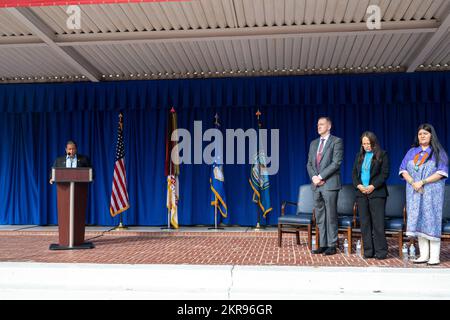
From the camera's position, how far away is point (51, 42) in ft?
22.2

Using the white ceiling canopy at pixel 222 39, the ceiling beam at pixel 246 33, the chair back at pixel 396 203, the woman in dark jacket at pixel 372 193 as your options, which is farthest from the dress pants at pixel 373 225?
the ceiling beam at pixel 246 33

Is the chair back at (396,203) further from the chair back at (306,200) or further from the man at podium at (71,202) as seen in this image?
the man at podium at (71,202)

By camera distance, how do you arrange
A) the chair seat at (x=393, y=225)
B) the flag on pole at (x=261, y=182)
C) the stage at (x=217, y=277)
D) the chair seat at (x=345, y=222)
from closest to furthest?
the stage at (x=217, y=277) < the chair seat at (x=393, y=225) < the chair seat at (x=345, y=222) < the flag on pole at (x=261, y=182)

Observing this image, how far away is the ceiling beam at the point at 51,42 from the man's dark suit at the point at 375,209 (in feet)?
14.9

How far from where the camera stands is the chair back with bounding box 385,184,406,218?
5719mm

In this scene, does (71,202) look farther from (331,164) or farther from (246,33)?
(246,33)

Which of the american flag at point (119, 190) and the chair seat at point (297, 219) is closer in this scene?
the chair seat at point (297, 219)

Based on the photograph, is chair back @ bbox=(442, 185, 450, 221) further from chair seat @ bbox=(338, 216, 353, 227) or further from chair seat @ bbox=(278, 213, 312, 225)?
chair seat @ bbox=(278, 213, 312, 225)

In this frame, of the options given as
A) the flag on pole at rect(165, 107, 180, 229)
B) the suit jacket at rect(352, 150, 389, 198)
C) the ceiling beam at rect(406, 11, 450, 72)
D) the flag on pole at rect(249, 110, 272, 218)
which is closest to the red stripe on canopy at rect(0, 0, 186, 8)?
the suit jacket at rect(352, 150, 389, 198)

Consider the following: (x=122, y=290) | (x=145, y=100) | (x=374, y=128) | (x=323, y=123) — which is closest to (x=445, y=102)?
(x=374, y=128)

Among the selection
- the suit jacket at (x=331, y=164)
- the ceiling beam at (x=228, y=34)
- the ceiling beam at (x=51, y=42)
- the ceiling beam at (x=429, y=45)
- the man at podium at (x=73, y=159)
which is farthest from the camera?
the ceiling beam at (x=228, y=34)

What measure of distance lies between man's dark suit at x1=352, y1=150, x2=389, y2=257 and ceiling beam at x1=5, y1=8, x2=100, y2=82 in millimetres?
4539

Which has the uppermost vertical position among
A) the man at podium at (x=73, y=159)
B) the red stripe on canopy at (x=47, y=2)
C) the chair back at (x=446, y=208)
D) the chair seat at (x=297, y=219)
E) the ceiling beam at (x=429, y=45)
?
the ceiling beam at (x=429, y=45)

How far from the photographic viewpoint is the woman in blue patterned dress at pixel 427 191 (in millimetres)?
4312
